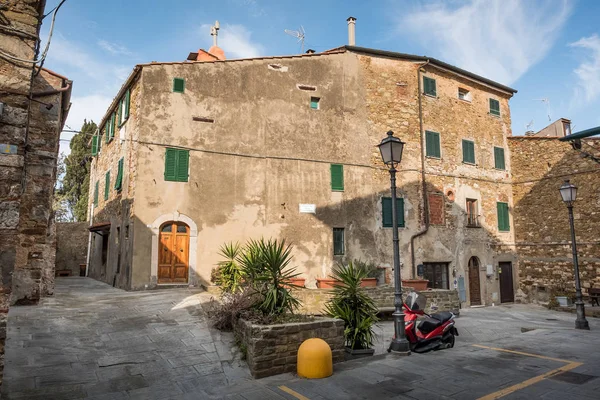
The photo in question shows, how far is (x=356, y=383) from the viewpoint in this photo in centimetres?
551

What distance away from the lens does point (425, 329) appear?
295 inches

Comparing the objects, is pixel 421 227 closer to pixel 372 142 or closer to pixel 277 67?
pixel 372 142

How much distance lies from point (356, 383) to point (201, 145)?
10.00 metres

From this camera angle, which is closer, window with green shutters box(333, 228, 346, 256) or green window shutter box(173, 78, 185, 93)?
green window shutter box(173, 78, 185, 93)

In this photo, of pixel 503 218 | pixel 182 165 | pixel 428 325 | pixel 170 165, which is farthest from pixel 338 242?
pixel 503 218

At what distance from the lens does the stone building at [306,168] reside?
13.1m

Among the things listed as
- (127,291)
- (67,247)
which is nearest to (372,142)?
(127,291)

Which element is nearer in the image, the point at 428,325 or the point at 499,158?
the point at 428,325

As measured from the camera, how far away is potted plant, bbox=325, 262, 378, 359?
7.22 meters

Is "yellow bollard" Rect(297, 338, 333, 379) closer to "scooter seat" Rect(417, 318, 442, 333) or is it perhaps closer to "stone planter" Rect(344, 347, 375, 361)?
"stone planter" Rect(344, 347, 375, 361)

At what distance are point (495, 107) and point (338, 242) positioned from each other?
11.6 meters

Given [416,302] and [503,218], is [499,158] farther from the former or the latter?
[416,302]

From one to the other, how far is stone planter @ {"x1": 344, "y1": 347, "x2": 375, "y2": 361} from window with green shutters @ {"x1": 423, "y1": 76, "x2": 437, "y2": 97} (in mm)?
13987

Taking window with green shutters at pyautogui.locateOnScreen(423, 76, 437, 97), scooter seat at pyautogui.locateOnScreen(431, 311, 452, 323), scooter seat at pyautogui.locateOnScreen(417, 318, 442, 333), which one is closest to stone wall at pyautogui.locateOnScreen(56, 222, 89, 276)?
window with green shutters at pyautogui.locateOnScreen(423, 76, 437, 97)
